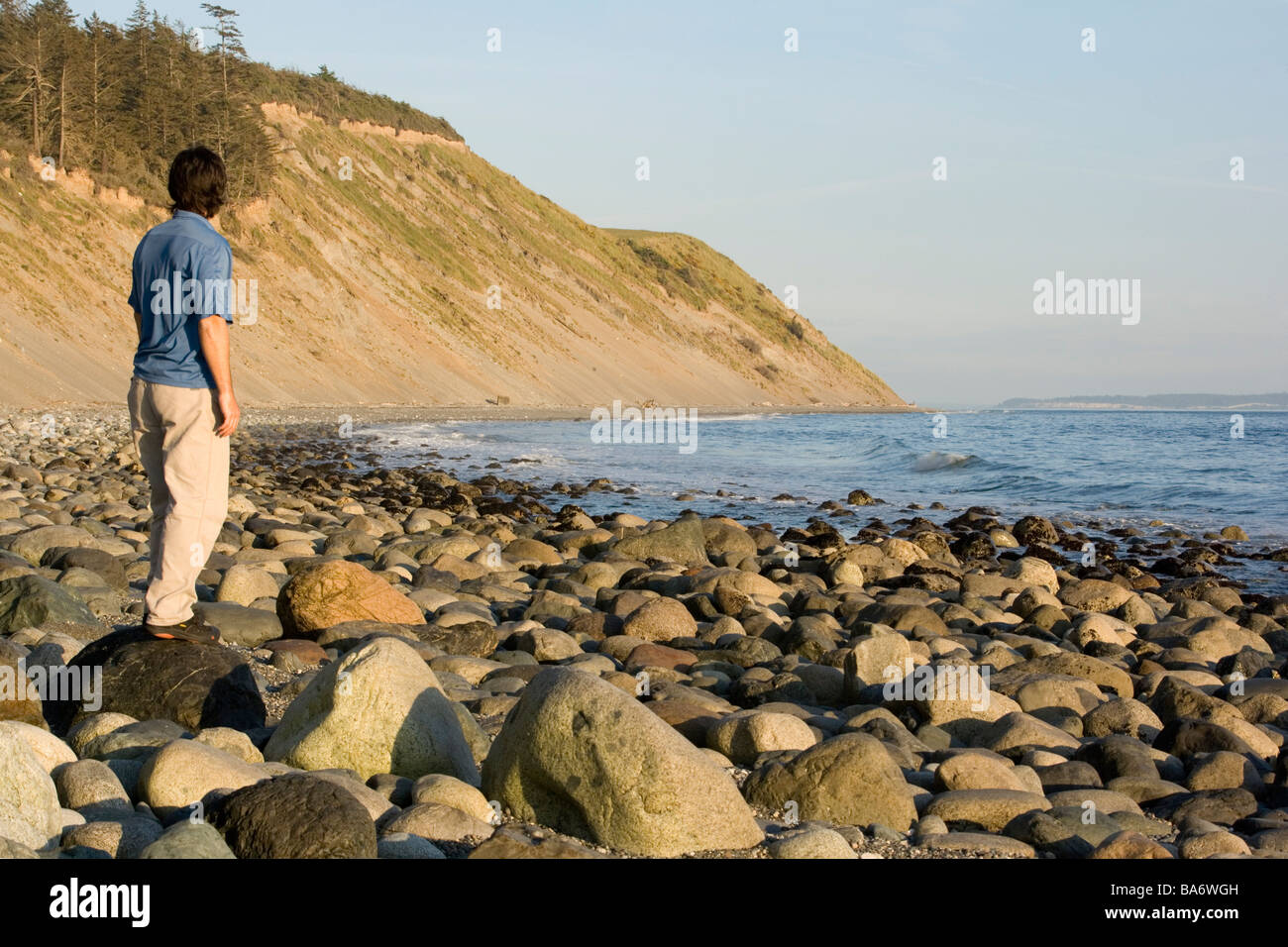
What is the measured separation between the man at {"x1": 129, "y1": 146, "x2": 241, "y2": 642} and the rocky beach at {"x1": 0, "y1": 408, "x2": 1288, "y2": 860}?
1.83 feet

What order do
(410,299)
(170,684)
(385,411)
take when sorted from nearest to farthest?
1. (170,684)
2. (385,411)
3. (410,299)

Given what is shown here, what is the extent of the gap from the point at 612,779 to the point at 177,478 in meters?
2.56

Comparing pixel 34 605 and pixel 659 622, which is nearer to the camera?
pixel 34 605

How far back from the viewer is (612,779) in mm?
4141

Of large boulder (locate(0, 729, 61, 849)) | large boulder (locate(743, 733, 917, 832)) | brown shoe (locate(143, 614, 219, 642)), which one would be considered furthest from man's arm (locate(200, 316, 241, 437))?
large boulder (locate(743, 733, 917, 832))

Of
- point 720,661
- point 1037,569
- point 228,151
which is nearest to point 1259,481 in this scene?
point 1037,569

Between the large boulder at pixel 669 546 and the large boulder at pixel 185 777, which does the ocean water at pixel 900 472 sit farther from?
the large boulder at pixel 185 777

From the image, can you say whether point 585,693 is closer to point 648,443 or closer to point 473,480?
point 473,480

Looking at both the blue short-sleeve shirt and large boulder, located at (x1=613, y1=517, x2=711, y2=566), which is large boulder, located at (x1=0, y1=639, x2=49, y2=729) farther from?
large boulder, located at (x1=613, y1=517, x2=711, y2=566)

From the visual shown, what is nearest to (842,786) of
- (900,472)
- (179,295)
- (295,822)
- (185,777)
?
(295,822)

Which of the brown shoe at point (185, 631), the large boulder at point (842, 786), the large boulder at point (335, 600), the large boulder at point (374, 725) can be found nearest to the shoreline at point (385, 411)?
the large boulder at point (335, 600)

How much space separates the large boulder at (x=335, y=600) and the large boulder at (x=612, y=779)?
3434 mm

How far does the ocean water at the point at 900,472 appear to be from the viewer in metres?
20.3

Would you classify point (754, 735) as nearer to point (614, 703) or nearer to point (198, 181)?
point (614, 703)
